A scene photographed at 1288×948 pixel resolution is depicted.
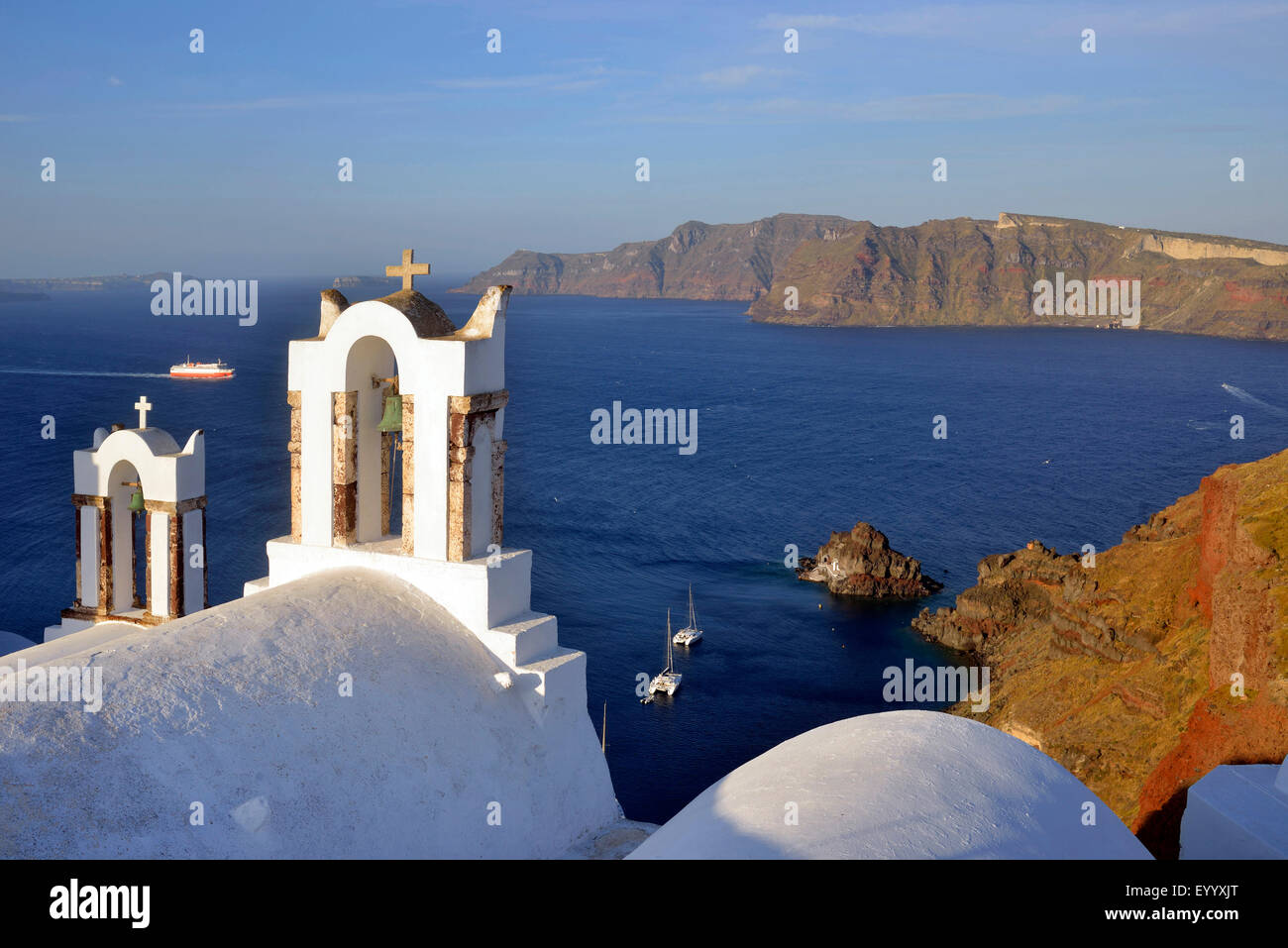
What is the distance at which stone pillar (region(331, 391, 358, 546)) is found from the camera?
12031 mm

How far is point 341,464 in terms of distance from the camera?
1207 centimetres

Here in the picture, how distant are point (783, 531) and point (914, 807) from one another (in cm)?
6199

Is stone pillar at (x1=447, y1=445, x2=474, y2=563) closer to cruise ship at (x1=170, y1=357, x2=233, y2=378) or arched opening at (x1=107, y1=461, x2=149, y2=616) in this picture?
arched opening at (x1=107, y1=461, x2=149, y2=616)

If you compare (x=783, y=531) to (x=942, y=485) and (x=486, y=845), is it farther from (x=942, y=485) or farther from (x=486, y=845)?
(x=486, y=845)

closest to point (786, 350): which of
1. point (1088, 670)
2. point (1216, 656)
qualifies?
point (1088, 670)

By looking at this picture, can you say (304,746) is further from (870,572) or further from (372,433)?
(870,572)

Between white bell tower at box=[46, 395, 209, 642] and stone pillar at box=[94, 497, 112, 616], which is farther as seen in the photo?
stone pillar at box=[94, 497, 112, 616]

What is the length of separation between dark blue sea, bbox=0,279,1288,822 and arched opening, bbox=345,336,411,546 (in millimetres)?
26675

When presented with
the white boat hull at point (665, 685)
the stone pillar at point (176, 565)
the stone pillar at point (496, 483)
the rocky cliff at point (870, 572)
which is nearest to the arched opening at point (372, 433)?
the stone pillar at point (496, 483)

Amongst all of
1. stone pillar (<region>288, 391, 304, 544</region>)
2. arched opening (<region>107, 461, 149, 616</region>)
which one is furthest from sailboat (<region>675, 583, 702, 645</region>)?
stone pillar (<region>288, 391, 304, 544</region>)

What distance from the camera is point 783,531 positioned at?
69.8 meters

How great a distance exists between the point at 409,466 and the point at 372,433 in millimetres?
1103

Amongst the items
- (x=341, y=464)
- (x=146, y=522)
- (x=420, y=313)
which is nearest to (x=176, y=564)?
(x=146, y=522)
